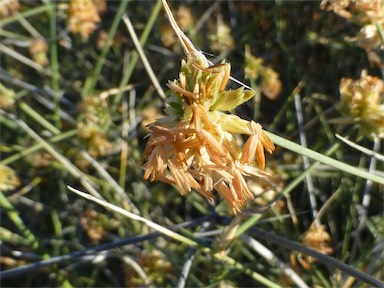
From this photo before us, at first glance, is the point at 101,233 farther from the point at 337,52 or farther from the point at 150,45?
the point at 337,52

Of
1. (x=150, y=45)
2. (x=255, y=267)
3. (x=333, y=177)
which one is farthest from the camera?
(x=150, y=45)

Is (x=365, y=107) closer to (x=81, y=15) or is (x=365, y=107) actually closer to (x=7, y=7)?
(x=81, y=15)

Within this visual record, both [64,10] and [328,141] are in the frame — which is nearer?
[328,141]

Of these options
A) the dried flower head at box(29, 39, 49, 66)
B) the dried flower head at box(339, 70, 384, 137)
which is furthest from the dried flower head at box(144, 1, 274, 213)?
the dried flower head at box(29, 39, 49, 66)

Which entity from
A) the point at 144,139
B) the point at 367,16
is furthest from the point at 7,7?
the point at 367,16

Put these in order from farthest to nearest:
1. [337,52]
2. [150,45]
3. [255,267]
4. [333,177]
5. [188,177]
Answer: [150,45] < [337,52] < [333,177] < [255,267] < [188,177]

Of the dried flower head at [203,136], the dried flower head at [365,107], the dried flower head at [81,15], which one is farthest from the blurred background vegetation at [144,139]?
the dried flower head at [203,136]

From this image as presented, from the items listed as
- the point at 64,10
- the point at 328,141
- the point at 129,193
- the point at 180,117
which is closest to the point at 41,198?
the point at 129,193
